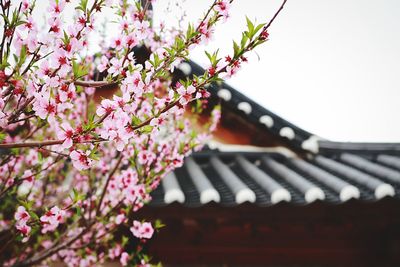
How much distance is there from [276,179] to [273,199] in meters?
1.06

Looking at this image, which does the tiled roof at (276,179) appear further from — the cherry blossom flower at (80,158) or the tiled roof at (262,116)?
the cherry blossom flower at (80,158)

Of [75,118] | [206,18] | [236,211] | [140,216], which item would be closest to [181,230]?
[140,216]

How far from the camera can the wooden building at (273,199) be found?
3.43 metres

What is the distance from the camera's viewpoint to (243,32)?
1.74 meters

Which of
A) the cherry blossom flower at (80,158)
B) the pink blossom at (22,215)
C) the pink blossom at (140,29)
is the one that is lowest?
the pink blossom at (22,215)

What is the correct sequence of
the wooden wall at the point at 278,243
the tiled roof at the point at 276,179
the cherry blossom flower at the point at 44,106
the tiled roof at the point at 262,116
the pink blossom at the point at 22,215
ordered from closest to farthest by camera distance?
the cherry blossom flower at the point at 44,106, the pink blossom at the point at 22,215, the tiled roof at the point at 276,179, the wooden wall at the point at 278,243, the tiled roof at the point at 262,116

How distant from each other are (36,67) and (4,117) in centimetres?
30

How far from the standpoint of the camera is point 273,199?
3.41m

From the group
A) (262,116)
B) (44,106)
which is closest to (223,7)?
(44,106)

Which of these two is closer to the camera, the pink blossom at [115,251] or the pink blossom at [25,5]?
the pink blossom at [25,5]

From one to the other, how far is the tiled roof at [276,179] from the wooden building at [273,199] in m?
0.01

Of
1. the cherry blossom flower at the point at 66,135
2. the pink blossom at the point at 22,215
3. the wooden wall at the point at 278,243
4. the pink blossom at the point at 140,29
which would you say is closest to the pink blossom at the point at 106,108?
the cherry blossom flower at the point at 66,135

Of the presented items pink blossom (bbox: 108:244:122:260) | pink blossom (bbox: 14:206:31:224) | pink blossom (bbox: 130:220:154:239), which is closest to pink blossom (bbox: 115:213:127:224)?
pink blossom (bbox: 130:220:154:239)

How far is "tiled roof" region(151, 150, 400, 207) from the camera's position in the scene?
11.2 feet
